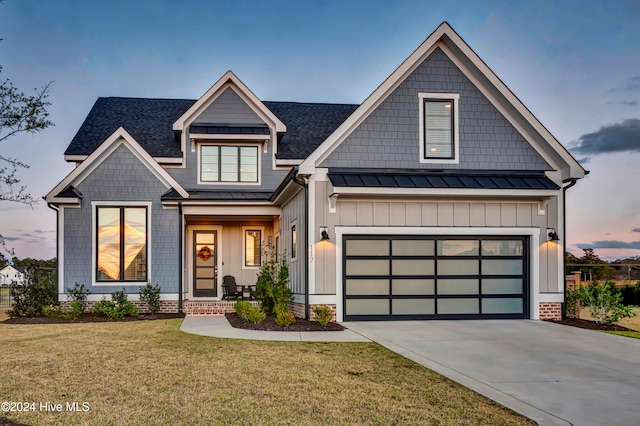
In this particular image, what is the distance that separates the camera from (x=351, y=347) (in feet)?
32.9

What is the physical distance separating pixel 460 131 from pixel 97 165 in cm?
1071

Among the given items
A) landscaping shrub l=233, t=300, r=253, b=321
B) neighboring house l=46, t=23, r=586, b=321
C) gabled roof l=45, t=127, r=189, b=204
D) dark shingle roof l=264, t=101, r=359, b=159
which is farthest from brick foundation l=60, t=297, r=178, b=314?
dark shingle roof l=264, t=101, r=359, b=159

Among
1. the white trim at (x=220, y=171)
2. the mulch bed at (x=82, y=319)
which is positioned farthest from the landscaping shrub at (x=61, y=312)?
the white trim at (x=220, y=171)

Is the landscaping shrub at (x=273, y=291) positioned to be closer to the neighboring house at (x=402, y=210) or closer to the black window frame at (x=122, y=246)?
the neighboring house at (x=402, y=210)

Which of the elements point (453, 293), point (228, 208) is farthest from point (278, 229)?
point (453, 293)

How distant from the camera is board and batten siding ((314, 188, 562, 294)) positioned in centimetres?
1396

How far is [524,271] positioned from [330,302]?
5.27 m

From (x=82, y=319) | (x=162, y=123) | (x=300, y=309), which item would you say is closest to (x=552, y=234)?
(x=300, y=309)

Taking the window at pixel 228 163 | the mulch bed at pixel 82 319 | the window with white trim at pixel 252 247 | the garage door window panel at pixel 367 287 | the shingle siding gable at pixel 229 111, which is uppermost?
the shingle siding gable at pixel 229 111

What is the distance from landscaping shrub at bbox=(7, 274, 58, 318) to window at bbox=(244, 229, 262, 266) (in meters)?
6.49

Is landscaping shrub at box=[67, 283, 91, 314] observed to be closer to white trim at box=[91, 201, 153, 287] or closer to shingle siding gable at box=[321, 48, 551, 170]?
white trim at box=[91, 201, 153, 287]

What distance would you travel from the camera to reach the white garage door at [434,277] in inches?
559

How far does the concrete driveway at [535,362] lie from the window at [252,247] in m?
7.28

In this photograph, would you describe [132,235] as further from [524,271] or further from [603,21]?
[603,21]
